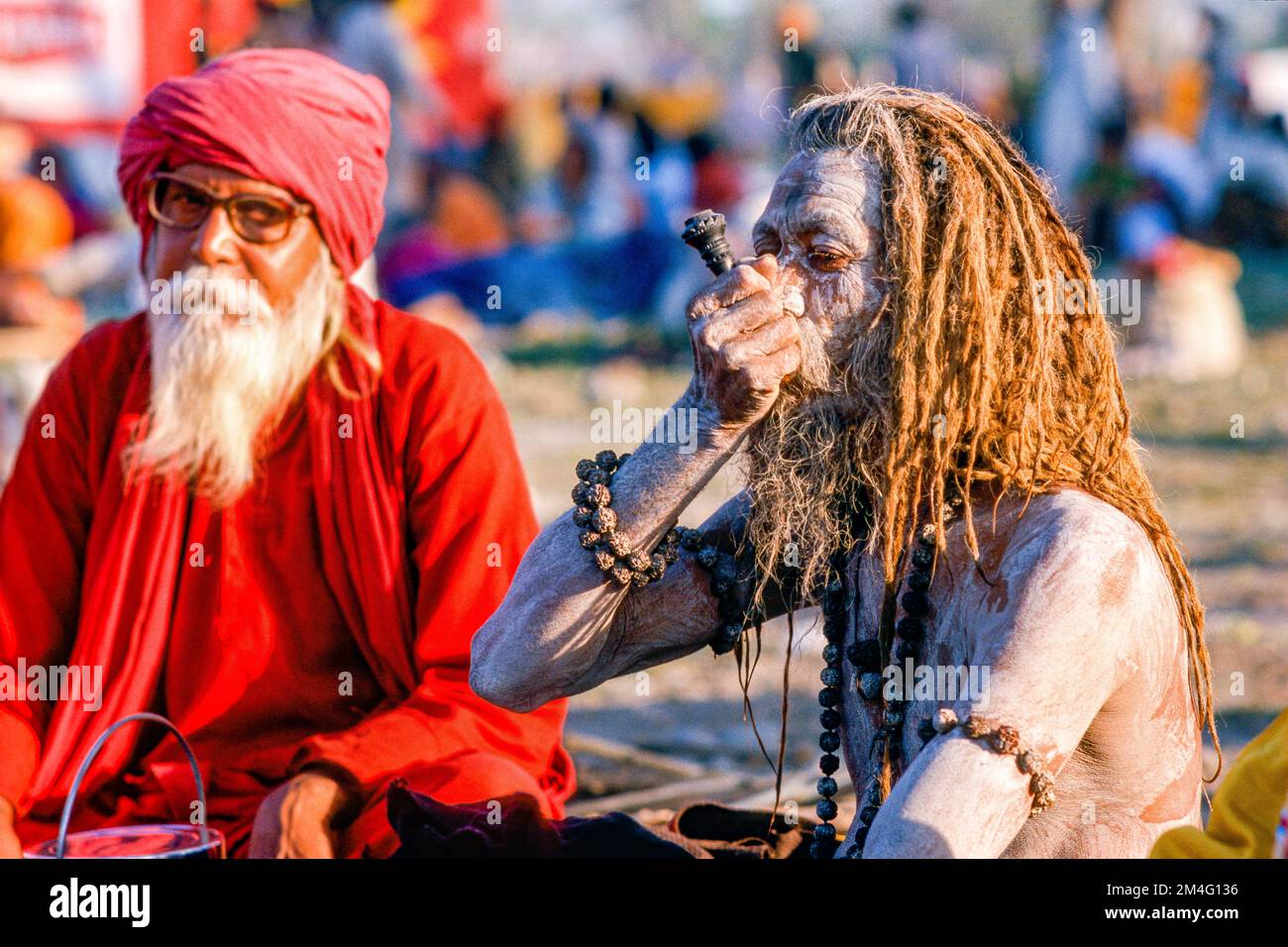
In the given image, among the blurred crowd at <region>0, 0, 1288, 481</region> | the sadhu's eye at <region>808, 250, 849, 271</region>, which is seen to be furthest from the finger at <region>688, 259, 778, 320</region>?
the blurred crowd at <region>0, 0, 1288, 481</region>

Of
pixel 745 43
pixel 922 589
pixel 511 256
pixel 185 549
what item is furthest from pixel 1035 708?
pixel 745 43

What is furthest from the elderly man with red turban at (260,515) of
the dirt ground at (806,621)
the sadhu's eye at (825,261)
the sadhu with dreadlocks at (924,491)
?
the sadhu's eye at (825,261)

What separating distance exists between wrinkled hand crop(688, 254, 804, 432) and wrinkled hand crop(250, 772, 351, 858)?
127cm

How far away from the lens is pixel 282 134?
3.91 metres

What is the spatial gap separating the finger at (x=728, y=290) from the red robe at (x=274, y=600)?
51.9 inches

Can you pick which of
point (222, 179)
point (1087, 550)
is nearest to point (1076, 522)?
point (1087, 550)

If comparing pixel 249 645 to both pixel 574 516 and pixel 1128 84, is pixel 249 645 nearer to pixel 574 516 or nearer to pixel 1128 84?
pixel 574 516

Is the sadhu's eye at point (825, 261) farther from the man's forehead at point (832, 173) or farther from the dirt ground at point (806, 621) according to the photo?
the dirt ground at point (806, 621)

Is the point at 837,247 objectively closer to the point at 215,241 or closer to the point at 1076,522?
the point at 1076,522

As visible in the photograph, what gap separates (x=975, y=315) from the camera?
2.44 metres

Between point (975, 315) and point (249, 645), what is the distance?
6.27ft

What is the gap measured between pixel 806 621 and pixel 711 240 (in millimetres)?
4823

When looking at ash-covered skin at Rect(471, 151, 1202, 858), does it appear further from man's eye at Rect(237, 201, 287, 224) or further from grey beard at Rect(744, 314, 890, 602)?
man's eye at Rect(237, 201, 287, 224)

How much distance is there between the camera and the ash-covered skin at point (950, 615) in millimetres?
2182
